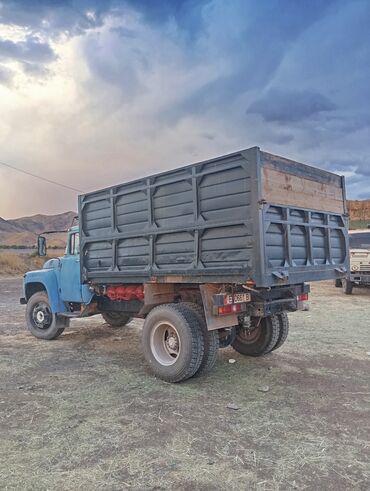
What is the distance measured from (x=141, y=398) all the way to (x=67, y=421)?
97 centimetres

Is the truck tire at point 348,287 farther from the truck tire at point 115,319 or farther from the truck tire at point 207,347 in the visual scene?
the truck tire at point 207,347

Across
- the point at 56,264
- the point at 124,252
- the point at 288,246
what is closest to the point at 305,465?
the point at 288,246

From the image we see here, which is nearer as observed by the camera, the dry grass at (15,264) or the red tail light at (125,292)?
the red tail light at (125,292)

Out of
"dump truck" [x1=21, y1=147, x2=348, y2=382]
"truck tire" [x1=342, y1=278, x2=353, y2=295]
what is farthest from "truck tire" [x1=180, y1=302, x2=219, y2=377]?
"truck tire" [x1=342, y1=278, x2=353, y2=295]

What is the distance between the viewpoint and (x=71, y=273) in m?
7.71

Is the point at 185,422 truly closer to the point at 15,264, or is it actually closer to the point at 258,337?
the point at 258,337

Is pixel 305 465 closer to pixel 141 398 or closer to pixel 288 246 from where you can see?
pixel 141 398

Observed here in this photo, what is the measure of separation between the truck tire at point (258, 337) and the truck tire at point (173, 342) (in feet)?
4.72

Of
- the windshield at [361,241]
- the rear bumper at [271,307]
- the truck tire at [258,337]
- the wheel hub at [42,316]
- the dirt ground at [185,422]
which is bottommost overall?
the dirt ground at [185,422]

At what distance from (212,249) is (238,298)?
0.73m

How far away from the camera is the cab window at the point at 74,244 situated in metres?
7.64

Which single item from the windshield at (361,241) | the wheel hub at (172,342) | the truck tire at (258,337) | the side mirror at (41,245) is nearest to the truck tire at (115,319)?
the side mirror at (41,245)

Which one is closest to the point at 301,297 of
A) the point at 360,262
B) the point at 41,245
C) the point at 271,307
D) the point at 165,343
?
the point at 271,307

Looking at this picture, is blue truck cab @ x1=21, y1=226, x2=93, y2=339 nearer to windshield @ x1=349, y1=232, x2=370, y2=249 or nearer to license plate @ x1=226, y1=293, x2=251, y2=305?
license plate @ x1=226, y1=293, x2=251, y2=305
